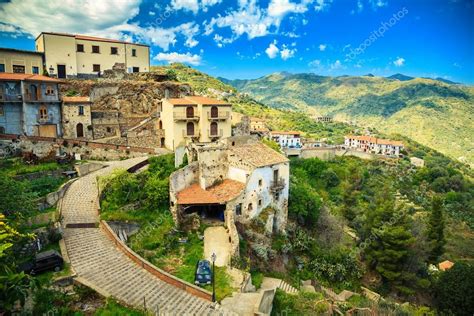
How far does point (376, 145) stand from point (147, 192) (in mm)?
85938

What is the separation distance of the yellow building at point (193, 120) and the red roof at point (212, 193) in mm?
10951

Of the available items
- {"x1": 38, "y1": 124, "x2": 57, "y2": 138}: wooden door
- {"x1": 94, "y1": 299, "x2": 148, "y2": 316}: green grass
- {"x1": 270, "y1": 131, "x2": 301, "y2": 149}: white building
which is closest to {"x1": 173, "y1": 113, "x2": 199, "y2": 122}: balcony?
{"x1": 38, "y1": 124, "x2": 57, "y2": 138}: wooden door

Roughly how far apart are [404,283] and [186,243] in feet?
73.7

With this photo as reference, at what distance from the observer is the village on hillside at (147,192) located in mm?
17656

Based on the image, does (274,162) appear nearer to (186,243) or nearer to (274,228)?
(274,228)

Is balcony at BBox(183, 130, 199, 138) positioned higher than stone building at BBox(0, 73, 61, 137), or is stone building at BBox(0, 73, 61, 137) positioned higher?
stone building at BBox(0, 73, 61, 137)

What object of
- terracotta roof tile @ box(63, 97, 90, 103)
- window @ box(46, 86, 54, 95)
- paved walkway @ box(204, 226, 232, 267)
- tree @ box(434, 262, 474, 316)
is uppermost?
window @ box(46, 86, 54, 95)

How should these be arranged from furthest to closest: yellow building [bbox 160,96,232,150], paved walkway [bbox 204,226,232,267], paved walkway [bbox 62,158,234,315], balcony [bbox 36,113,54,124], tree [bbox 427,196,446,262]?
1. tree [bbox 427,196,446,262]
2. yellow building [bbox 160,96,232,150]
3. balcony [bbox 36,113,54,124]
4. paved walkway [bbox 204,226,232,267]
5. paved walkway [bbox 62,158,234,315]

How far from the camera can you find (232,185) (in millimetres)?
26719

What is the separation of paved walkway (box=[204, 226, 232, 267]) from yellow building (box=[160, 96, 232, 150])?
15186 millimetres

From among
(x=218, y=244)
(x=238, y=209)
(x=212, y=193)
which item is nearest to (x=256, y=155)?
(x=212, y=193)

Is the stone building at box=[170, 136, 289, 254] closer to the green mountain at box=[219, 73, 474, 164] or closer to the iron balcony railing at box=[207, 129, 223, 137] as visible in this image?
the iron balcony railing at box=[207, 129, 223, 137]

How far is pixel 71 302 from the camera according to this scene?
48.2ft

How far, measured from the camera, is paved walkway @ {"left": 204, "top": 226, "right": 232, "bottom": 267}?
68.5 feet
